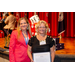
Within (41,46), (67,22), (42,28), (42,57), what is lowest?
(42,57)

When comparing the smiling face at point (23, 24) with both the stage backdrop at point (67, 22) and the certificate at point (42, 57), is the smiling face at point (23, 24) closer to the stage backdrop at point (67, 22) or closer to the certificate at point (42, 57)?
the certificate at point (42, 57)

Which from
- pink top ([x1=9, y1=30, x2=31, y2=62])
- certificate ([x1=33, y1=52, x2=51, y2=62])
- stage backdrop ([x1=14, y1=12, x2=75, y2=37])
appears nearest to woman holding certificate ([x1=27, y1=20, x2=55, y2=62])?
certificate ([x1=33, y1=52, x2=51, y2=62])

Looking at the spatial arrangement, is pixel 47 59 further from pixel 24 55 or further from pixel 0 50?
pixel 0 50

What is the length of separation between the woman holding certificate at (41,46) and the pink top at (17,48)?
0.15 metres

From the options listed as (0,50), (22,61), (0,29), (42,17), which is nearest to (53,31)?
(42,17)

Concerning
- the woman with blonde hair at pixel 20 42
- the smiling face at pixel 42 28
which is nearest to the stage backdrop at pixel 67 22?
the woman with blonde hair at pixel 20 42

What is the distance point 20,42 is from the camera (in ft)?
4.96

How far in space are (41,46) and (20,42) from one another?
0.32 m

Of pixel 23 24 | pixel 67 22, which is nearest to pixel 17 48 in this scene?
pixel 23 24

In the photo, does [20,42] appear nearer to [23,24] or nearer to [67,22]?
[23,24]

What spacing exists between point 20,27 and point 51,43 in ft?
1.46

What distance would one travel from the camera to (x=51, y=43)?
4.58ft

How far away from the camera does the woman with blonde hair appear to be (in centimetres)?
150

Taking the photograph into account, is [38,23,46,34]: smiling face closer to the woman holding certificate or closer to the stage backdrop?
the woman holding certificate
